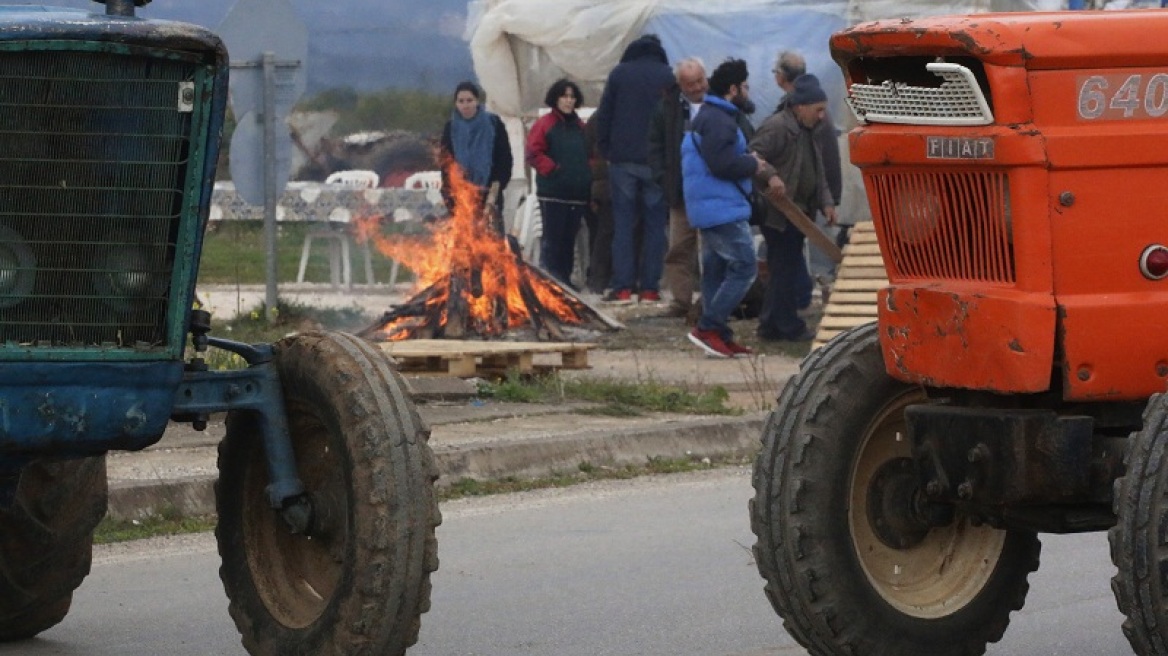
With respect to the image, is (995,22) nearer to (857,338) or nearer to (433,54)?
(857,338)

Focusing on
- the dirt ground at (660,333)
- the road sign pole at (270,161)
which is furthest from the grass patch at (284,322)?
the dirt ground at (660,333)

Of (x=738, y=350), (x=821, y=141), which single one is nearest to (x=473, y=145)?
(x=821, y=141)

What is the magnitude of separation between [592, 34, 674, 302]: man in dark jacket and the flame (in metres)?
2.17

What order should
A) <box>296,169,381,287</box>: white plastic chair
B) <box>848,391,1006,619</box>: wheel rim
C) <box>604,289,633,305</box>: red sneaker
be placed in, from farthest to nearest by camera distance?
1. <box>296,169,381,287</box>: white plastic chair
2. <box>604,289,633,305</box>: red sneaker
3. <box>848,391,1006,619</box>: wheel rim

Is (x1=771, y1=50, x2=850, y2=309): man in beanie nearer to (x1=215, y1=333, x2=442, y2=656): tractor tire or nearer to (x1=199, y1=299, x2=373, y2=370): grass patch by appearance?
(x1=199, y1=299, x2=373, y2=370): grass patch

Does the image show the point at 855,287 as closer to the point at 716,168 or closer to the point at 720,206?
the point at 720,206

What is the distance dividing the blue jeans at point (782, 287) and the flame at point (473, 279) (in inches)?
57.2

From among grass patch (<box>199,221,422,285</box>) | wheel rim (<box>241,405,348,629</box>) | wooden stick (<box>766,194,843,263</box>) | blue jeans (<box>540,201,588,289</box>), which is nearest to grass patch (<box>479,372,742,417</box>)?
wooden stick (<box>766,194,843,263</box>)

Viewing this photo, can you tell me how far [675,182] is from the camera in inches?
736

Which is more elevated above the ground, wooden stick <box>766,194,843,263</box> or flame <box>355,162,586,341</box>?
wooden stick <box>766,194,843,263</box>

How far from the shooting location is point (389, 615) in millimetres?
5434

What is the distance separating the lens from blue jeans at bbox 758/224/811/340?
57.8 ft

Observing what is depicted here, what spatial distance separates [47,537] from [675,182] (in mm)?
12513

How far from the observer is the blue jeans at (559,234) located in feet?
67.2
